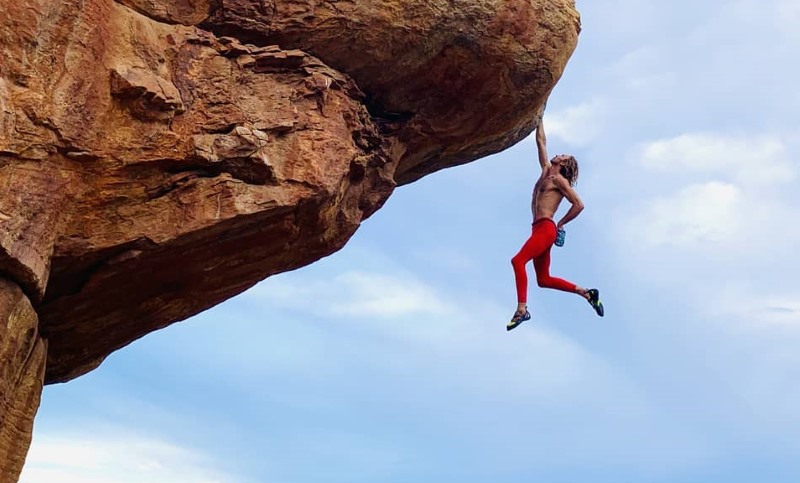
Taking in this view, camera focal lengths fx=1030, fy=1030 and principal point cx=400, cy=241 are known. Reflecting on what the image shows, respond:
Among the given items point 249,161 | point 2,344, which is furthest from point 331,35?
point 2,344

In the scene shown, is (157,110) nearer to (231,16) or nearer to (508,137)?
(231,16)

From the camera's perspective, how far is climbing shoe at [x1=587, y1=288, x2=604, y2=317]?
46.5 feet

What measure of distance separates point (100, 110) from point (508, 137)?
6.50 metres

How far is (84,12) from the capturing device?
37.6 ft

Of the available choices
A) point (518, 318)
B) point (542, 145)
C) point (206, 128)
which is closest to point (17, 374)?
point (206, 128)

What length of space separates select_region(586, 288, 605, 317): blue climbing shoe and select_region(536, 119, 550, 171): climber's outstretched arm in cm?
214

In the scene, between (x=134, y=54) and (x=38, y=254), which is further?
(x=134, y=54)

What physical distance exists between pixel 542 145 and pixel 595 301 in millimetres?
2863

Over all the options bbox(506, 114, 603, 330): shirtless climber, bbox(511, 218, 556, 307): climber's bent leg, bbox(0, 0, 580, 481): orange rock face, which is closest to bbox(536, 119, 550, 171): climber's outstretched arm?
bbox(506, 114, 603, 330): shirtless climber

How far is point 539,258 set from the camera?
48.2 feet

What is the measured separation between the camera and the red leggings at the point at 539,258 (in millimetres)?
14117

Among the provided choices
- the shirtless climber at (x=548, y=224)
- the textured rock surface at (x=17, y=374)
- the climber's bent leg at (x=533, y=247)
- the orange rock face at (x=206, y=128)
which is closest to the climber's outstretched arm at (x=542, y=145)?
the shirtless climber at (x=548, y=224)

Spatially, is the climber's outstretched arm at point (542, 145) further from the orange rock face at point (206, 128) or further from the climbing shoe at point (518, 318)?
the climbing shoe at point (518, 318)

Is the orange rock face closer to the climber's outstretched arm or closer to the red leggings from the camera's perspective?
the climber's outstretched arm
